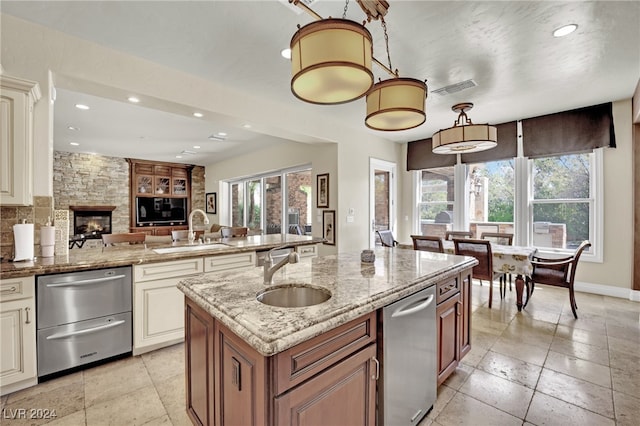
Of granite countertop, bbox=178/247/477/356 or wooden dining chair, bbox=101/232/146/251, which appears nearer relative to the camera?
granite countertop, bbox=178/247/477/356

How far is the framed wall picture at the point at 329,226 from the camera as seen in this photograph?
4918 mm

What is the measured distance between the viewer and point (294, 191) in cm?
627

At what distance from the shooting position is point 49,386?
6.84 ft

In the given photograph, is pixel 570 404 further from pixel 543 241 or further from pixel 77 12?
pixel 77 12

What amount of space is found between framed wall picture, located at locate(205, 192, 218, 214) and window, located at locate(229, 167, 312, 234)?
0.98 metres

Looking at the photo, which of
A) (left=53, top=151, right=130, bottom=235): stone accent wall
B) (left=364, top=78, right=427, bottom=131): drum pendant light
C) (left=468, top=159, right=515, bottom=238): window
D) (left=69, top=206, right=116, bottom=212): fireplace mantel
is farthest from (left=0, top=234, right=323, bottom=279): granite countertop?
(left=53, top=151, right=130, bottom=235): stone accent wall

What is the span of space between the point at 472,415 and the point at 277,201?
5.44 metres

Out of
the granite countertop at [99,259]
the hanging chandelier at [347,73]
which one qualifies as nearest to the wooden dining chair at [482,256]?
the hanging chandelier at [347,73]

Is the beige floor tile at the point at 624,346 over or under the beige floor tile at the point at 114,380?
over

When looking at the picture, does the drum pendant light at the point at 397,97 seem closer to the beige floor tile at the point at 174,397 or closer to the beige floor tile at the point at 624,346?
the beige floor tile at the point at 174,397

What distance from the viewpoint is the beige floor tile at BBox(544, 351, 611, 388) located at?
2.15 metres

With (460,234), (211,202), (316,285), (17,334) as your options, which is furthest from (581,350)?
(211,202)

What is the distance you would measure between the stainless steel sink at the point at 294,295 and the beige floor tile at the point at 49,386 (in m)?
1.84

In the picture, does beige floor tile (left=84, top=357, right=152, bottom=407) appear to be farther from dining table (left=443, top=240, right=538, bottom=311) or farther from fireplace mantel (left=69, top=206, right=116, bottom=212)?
fireplace mantel (left=69, top=206, right=116, bottom=212)
